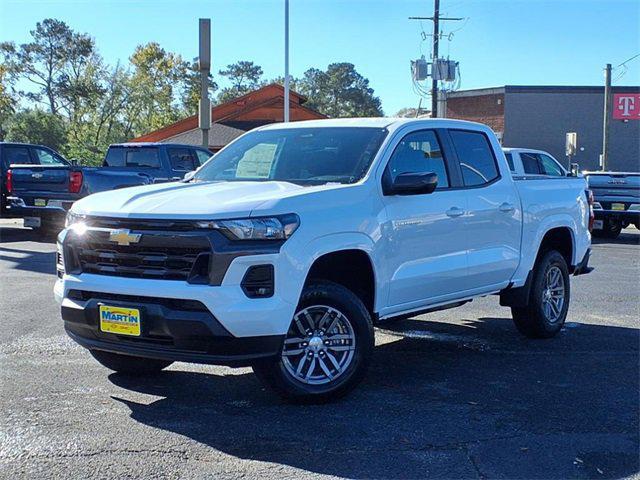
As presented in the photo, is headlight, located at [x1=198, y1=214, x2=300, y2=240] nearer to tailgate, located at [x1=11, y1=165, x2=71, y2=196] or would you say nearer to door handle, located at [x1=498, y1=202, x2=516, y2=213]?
door handle, located at [x1=498, y1=202, x2=516, y2=213]

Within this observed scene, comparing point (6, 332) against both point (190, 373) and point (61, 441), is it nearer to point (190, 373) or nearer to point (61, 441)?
point (190, 373)

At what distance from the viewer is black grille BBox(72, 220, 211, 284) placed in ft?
15.8

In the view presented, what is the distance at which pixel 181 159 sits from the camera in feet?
53.2

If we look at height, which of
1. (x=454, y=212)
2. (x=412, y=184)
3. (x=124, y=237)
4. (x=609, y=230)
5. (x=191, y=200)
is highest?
(x=412, y=184)

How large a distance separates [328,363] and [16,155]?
1460cm

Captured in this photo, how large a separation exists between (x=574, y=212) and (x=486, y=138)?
1.51 m

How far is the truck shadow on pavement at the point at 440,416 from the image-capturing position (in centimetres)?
441

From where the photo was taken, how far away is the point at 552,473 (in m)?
4.27

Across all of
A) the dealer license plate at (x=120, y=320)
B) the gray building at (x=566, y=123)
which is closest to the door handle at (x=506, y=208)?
the dealer license plate at (x=120, y=320)

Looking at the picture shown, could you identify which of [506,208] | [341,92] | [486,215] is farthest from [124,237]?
[341,92]

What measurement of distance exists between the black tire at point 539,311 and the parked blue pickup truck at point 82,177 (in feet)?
26.3

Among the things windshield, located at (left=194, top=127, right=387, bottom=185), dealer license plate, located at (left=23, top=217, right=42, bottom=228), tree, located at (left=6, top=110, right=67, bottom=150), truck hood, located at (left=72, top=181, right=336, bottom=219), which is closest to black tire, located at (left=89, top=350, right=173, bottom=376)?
truck hood, located at (left=72, top=181, right=336, bottom=219)

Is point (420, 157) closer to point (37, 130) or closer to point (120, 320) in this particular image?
point (120, 320)

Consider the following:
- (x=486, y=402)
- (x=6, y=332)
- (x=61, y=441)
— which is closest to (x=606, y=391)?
(x=486, y=402)
